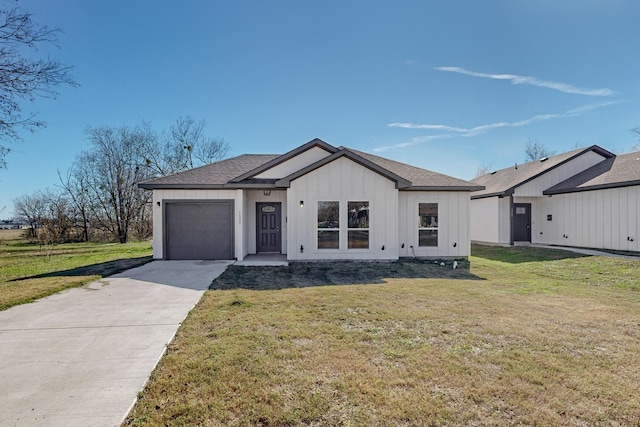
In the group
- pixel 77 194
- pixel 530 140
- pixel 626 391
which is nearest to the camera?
pixel 626 391

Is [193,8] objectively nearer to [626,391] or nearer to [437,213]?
[437,213]

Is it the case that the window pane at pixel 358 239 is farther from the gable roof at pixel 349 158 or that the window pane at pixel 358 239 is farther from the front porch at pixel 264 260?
the front porch at pixel 264 260

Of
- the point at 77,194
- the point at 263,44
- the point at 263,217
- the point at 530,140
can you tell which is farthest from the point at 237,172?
the point at 530,140

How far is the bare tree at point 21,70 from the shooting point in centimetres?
770

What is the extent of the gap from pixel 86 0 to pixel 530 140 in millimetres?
43166

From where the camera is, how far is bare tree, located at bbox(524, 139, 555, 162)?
3581 centimetres

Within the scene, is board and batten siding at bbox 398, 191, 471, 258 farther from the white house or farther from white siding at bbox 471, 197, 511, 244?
white siding at bbox 471, 197, 511, 244

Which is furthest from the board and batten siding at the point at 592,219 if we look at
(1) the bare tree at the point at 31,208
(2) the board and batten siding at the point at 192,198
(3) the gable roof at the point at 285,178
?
(1) the bare tree at the point at 31,208

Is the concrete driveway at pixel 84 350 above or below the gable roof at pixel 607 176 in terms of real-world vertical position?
below

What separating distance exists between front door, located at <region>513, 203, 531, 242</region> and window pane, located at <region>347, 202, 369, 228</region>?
1051cm

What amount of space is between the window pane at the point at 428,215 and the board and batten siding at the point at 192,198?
6.69m

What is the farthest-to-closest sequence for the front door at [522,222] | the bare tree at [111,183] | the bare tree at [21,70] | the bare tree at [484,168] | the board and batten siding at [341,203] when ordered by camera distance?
the bare tree at [484,168] → the bare tree at [111,183] → the front door at [522,222] → the board and batten siding at [341,203] → the bare tree at [21,70]

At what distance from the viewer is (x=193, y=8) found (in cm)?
1070

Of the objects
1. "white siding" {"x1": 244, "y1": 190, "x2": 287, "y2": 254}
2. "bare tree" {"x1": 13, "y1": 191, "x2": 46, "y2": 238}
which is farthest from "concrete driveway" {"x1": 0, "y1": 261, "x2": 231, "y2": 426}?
"bare tree" {"x1": 13, "y1": 191, "x2": 46, "y2": 238}
